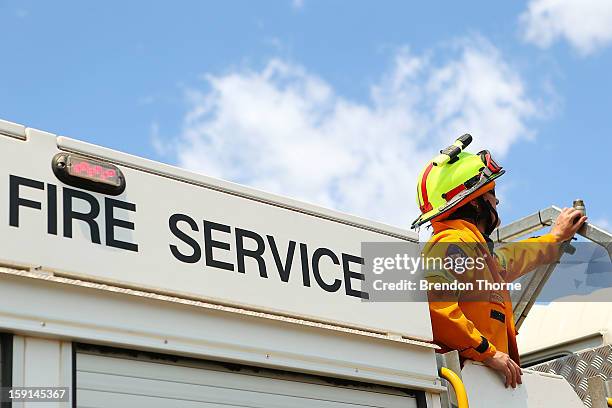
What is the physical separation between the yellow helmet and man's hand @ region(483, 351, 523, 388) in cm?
90

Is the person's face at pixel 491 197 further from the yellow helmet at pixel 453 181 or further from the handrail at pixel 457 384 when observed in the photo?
the handrail at pixel 457 384

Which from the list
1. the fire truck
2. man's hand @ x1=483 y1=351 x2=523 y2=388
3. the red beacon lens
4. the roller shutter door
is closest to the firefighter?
man's hand @ x1=483 y1=351 x2=523 y2=388

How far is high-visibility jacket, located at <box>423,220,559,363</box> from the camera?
3504 mm

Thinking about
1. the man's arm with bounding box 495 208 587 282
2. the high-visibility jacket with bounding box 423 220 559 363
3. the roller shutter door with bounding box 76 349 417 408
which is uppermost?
the man's arm with bounding box 495 208 587 282

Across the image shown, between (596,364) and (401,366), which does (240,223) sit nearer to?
(401,366)

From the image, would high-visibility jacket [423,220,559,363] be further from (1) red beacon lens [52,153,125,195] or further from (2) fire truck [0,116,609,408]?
(1) red beacon lens [52,153,125,195]

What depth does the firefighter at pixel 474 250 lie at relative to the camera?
11.5 ft

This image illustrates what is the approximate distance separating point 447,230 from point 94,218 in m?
1.89

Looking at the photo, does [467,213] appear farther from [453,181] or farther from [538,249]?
[538,249]

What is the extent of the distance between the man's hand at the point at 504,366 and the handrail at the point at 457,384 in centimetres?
30

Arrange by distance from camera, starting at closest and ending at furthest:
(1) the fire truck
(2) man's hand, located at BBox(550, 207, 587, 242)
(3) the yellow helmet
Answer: (1) the fire truck < (3) the yellow helmet < (2) man's hand, located at BBox(550, 207, 587, 242)

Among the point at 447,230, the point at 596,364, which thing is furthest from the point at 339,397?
the point at 596,364

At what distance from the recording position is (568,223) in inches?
183

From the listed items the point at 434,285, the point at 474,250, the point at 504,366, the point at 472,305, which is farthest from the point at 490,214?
the point at 504,366
